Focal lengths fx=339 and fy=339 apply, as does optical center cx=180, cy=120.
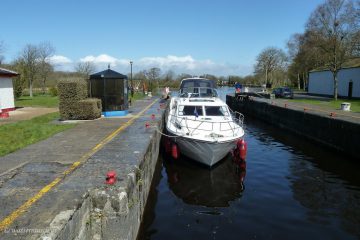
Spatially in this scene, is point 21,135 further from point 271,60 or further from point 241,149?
point 271,60

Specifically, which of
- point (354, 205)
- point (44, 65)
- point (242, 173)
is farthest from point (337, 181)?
point (44, 65)

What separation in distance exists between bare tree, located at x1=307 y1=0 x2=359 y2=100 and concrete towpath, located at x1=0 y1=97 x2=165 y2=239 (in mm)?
28918

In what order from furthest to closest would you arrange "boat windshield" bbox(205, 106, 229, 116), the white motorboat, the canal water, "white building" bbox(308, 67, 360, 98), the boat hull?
1. "white building" bbox(308, 67, 360, 98)
2. "boat windshield" bbox(205, 106, 229, 116)
3. the white motorboat
4. the boat hull
5. the canal water

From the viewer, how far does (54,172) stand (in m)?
7.23

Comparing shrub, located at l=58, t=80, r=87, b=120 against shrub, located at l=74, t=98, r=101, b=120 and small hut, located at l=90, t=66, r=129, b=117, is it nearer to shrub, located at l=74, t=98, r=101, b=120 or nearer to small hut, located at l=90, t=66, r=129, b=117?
shrub, located at l=74, t=98, r=101, b=120

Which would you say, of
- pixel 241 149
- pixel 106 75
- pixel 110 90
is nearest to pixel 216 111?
pixel 241 149

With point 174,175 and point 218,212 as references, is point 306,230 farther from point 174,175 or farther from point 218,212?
point 174,175

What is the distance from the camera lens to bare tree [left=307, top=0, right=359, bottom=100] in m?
33.8

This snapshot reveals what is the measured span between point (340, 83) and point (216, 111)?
32.4m

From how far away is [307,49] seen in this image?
37.3 m

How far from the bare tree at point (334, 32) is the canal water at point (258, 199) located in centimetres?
2259

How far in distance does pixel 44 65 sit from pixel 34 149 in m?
43.4

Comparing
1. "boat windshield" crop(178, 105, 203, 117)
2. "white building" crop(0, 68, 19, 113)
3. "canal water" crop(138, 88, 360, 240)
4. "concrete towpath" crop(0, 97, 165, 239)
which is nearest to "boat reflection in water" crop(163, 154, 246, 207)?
"canal water" crop(138, 88, 360, 240)

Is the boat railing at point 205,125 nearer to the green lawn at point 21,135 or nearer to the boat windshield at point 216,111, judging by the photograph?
the boat windshield at point 216,111
